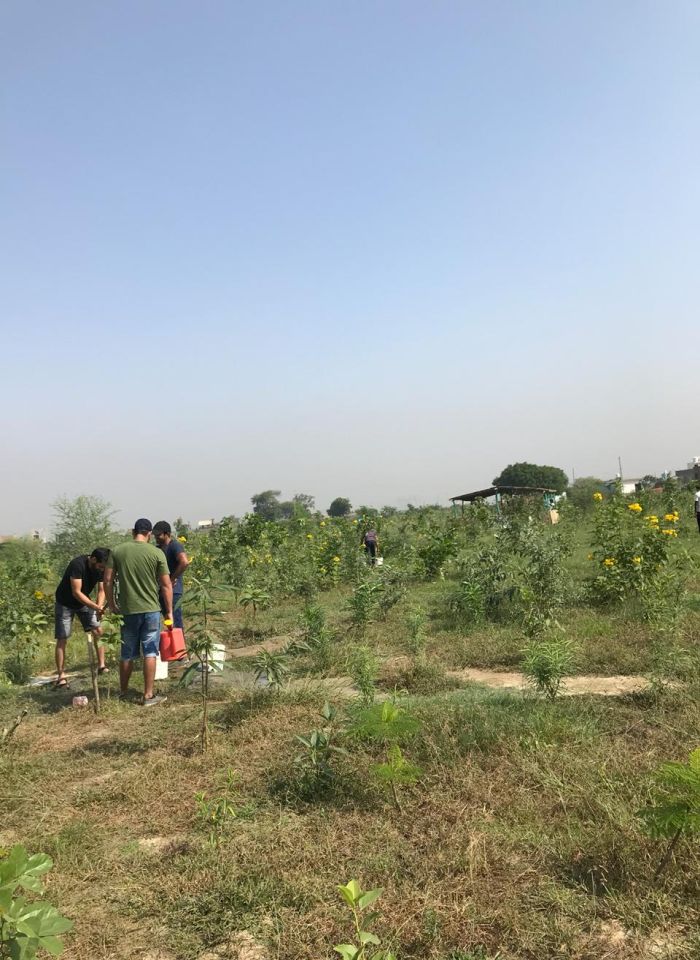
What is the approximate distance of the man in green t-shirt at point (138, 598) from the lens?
17.5 ft

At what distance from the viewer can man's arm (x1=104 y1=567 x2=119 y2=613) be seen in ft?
17.9

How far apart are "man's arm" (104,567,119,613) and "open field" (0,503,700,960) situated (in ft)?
2.47

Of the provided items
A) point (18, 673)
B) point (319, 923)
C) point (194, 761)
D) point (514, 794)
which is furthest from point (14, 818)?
point (18, 673)

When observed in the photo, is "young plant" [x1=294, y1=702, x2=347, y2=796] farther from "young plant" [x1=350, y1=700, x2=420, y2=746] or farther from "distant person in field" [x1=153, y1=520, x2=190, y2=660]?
"distant person in field" [x1=153, y1=520, x2=190, y2=660]

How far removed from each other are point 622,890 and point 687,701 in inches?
75.0

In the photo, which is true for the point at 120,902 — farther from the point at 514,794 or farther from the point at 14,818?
the point at 514,794

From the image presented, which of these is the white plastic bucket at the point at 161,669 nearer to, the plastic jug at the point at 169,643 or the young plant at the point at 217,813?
the plastic jug at the point at 169,643

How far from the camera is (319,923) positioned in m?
2.35

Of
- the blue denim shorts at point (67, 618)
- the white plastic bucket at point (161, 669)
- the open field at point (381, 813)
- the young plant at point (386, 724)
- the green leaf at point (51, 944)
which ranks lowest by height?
the open field at point (381, 813)

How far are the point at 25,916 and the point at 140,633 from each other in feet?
13.1

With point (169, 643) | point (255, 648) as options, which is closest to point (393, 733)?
point (169, 643)

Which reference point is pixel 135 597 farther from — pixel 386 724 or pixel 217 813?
pixel 386 724

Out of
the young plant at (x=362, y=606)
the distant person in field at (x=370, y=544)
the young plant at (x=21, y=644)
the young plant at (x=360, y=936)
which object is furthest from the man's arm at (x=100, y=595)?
the distant person in field at (x=370, y=544)

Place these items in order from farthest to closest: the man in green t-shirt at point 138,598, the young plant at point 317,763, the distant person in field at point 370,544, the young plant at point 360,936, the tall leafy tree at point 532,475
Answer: the tall leafy tree at point 532,475 < the distant person in field at point 370,544 < the man in green t-shirt at point 138,598 < the young plant at point 317,763 < the young plant at point 360,936
